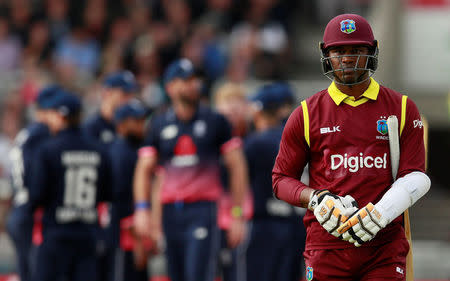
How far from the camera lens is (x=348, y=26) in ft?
19.5

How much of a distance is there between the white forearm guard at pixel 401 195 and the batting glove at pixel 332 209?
153 millimetres

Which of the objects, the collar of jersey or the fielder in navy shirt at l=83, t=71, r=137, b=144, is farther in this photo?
the fielder in navy shirt at l=83, t=71, r=137, b=144

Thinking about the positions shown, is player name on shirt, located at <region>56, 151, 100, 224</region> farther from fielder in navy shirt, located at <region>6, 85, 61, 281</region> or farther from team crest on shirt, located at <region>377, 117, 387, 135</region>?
team crest on shirt, located at <region>377, 117, 387, 135</region>

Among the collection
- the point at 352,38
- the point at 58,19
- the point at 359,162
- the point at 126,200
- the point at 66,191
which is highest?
the point at 352,38

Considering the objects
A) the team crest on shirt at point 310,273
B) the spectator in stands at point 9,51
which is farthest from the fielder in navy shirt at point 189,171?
the spectator in stands at point 9,51

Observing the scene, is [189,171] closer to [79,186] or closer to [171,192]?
[171,192]

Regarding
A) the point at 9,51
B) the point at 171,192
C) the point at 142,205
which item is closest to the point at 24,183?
the point at 142,205

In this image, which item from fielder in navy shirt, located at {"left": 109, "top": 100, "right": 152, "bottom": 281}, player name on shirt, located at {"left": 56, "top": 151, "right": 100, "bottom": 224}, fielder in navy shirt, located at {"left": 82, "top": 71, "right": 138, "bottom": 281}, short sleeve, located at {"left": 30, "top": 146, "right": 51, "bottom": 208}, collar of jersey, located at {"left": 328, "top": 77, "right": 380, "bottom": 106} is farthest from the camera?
fielder in navy shirt, located at {"left": 82, "top": 71, "right": 138, "bottom": 281}

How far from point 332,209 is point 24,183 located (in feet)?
14.6

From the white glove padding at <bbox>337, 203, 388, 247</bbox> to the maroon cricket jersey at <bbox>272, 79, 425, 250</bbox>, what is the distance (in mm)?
262

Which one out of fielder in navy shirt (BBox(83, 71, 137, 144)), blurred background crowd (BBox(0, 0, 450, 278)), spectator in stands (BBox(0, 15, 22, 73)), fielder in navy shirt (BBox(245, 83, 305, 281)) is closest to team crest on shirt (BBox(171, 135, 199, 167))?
fielder in navy shirt (BBox(245, 83, 305, 281))

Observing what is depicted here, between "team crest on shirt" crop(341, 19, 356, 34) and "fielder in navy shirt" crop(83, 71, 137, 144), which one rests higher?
"team crest on shirt" crop(341, 19, 356, 34)

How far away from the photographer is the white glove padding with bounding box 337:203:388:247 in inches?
221

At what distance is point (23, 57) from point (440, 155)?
737 cm
